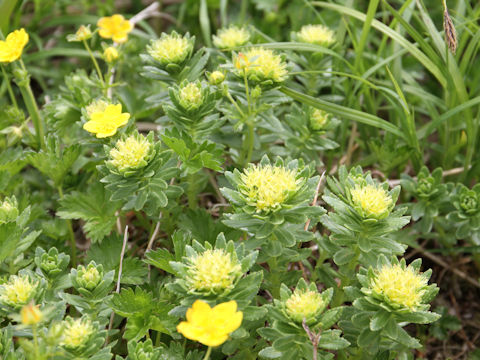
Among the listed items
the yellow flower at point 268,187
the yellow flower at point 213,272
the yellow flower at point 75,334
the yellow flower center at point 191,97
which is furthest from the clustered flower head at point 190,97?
the yellow flower at point 75,334

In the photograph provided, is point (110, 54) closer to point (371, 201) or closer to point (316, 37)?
point (316, 37)

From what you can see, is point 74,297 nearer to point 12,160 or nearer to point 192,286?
point 192,286

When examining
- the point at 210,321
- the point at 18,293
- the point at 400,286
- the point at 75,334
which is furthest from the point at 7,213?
the point at 400,286

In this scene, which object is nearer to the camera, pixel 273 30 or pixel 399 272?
pixel 399 272

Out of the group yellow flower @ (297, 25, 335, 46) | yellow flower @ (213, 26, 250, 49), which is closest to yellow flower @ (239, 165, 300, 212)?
yellow flower @ (213, 26, 250, 49)

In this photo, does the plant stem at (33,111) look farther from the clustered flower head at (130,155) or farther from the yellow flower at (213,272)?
the yellow flower at (213,272)

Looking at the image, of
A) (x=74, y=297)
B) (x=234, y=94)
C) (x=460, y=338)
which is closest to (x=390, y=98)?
(x=234, y=94)
